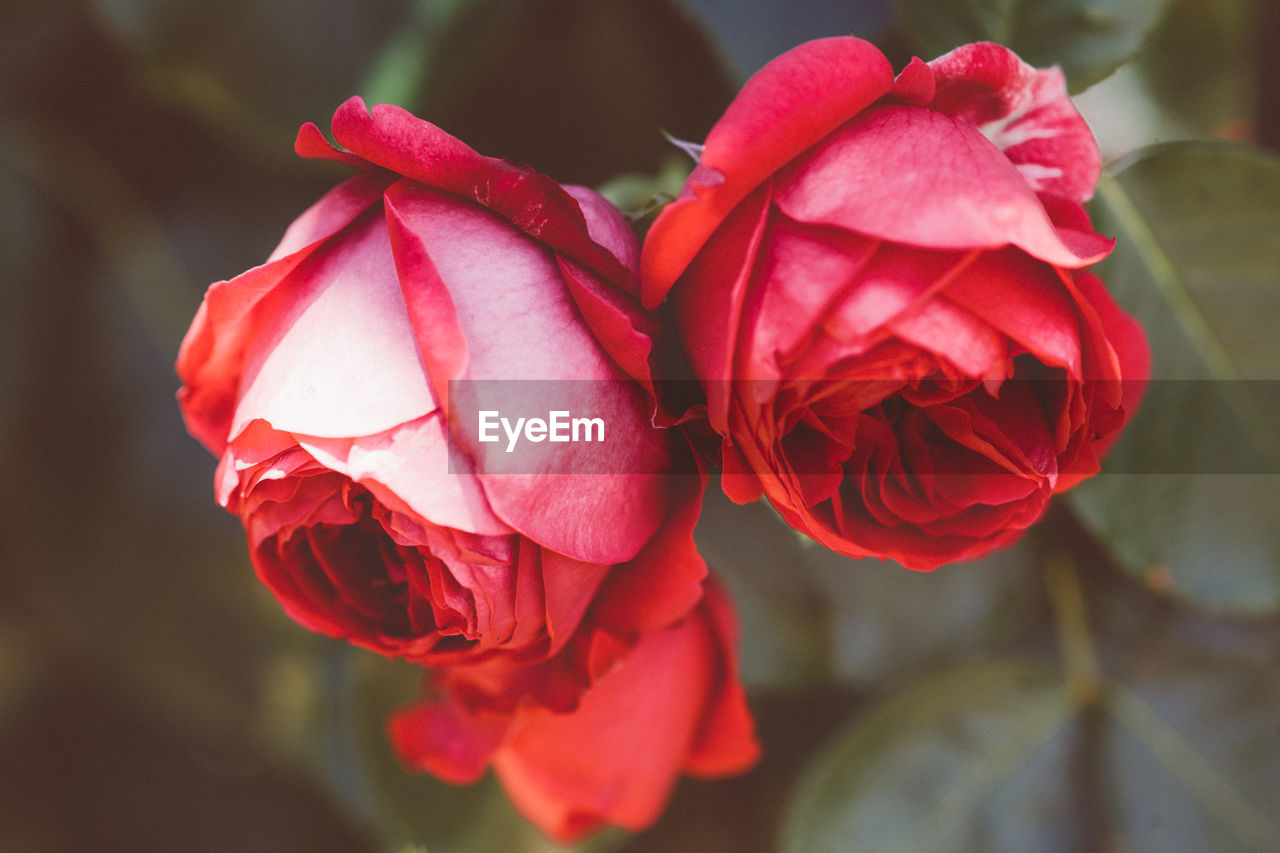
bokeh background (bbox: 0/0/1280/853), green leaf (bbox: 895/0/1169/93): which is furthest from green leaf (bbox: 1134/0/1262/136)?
green leaf (bbox: 895/0/1169/93)

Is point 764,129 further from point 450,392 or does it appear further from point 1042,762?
point 1042,762

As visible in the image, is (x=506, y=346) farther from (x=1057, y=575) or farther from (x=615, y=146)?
(x=1057, y=575)

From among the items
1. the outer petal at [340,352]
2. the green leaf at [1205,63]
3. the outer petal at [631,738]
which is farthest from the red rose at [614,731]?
the green leaf at [1205,63]

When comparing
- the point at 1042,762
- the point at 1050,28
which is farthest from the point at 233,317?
the point at 1042,762

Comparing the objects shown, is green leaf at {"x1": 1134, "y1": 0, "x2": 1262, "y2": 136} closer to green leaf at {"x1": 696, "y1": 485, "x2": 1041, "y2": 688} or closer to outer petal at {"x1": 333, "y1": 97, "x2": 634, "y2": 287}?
green leaf at {"x1": 696, "y1": 485, "x2": 1041, "y2": 688}

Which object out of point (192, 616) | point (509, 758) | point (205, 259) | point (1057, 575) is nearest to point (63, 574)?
point (192, 616)

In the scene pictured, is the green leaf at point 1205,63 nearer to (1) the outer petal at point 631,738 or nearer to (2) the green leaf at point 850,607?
(2) the green leaf at point 850,607

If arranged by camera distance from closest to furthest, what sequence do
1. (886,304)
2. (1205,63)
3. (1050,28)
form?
(886,304), (1050,28), (1205,63)
